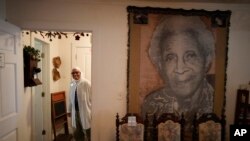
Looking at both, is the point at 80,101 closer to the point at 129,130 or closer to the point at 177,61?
the point at 129,130

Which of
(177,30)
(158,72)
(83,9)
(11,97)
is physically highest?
(83,9)

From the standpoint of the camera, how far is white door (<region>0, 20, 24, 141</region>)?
2139mm

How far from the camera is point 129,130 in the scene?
2.59 meters

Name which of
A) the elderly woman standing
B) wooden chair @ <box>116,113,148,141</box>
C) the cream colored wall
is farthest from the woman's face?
the elderly woman standing

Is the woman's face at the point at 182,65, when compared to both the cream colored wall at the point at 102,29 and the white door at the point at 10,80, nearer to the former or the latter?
the cream colored wall at the point at 102,29

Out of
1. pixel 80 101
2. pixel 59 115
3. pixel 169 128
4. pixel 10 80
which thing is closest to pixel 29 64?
pixel 10 80

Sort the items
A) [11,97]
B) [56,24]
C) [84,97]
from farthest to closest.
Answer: [84,97]
[56,24]
[11,97]

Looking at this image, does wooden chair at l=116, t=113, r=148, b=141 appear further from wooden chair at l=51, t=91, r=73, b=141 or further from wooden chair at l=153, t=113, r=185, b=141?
wooden chair at l=51, t=91, r=73, b=141

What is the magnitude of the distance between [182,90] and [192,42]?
65 centimetres

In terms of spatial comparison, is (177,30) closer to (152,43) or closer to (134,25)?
(152,43)

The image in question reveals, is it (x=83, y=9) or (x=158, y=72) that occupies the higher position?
(x=83, y=9)

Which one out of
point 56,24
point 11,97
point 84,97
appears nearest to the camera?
point 11,97

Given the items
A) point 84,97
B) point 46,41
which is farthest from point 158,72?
point 46,41

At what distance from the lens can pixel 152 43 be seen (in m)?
2.81
